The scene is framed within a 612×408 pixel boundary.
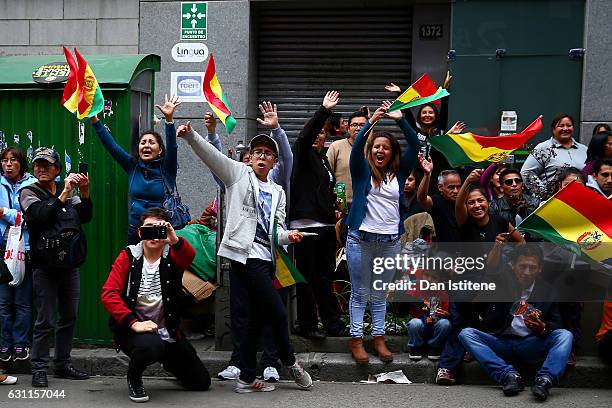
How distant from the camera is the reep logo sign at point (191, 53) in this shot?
11.8m

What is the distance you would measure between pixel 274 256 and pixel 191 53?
525cm

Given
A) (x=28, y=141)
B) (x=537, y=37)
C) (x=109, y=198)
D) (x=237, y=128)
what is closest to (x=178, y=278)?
(x=109, y=198)

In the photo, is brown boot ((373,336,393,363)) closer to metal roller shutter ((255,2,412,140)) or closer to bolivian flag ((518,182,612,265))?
bolivian flag ((518,182,612,265))

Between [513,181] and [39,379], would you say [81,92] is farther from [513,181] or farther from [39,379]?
[513,181]

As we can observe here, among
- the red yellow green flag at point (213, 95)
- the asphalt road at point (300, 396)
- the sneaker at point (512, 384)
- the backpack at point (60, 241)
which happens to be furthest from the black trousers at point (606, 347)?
the backpack at point (60, 241)

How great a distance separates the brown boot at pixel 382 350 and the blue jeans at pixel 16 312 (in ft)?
9.65

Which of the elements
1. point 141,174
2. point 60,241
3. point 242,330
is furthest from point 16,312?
point 242,330

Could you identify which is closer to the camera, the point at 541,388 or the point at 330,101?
the point at 541,388

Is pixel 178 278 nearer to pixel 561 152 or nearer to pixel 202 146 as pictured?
pixel 202 146

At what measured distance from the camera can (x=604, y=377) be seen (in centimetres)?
747

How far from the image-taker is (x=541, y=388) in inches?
272

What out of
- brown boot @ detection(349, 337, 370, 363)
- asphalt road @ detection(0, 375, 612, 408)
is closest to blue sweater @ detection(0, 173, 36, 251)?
asphalt road @ detection(0, 375, 612, 408)

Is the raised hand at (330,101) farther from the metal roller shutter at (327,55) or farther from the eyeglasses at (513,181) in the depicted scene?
the metal roller shutter at (327,55)

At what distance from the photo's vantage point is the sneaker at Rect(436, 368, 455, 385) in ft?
24.6
